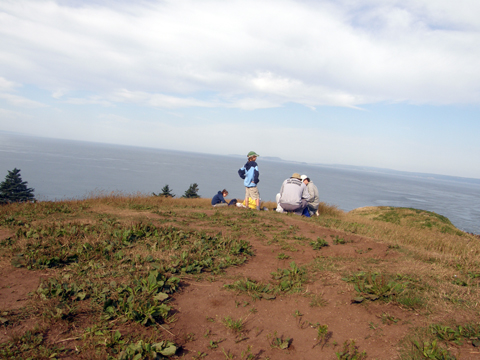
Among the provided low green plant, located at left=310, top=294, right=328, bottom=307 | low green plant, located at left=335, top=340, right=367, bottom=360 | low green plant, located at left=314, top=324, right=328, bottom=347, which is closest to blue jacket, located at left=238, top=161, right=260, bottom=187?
low green plant, located at left=310, top=294, right=328, bottom=307

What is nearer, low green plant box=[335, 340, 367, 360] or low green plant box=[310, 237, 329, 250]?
low green plant box=[335, 340, 367, 360]

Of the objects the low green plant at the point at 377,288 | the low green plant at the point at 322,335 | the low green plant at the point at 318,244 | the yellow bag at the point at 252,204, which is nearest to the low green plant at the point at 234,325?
the low green plant at the point at 322,335

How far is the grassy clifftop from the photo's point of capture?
124 inches

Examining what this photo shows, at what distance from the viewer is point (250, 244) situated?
685 cm

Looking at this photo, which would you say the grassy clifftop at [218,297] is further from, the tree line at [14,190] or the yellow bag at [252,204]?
the tree line at [14,190]

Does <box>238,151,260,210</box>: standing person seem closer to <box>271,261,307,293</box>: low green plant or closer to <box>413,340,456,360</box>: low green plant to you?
<box>271,261,307,293</box>: low green plant

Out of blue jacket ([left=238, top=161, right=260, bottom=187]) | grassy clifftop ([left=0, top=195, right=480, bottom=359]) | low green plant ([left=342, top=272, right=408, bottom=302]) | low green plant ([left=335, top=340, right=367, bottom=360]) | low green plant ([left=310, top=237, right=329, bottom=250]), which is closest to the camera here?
low green plant ([left=335, top=340, right=367, bottom=360])

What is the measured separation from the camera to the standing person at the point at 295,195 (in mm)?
11180

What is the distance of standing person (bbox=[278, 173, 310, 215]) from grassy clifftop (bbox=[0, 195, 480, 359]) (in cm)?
425

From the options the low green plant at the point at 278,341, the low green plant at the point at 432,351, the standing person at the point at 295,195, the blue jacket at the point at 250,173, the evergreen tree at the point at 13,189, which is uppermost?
the blue jacket at the point at 250,173

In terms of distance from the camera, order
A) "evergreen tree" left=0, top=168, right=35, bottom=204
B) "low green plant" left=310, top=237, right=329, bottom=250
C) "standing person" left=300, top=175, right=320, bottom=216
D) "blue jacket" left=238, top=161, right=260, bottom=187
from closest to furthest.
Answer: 1. "low green plant" left=310, top=237, right=329, bottom=250
2. "blue jacket" left=238, top=161, right=260, bottom=187
3. "standing person" left=300, top=175, right=320, bottom=216
4. "evergreen tree" left=0, top=168, right=35, bottom=204

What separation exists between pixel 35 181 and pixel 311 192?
7060 centimetres

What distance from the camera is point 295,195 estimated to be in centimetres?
1120

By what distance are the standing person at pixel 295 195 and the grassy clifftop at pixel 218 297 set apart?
4247 millimetres
